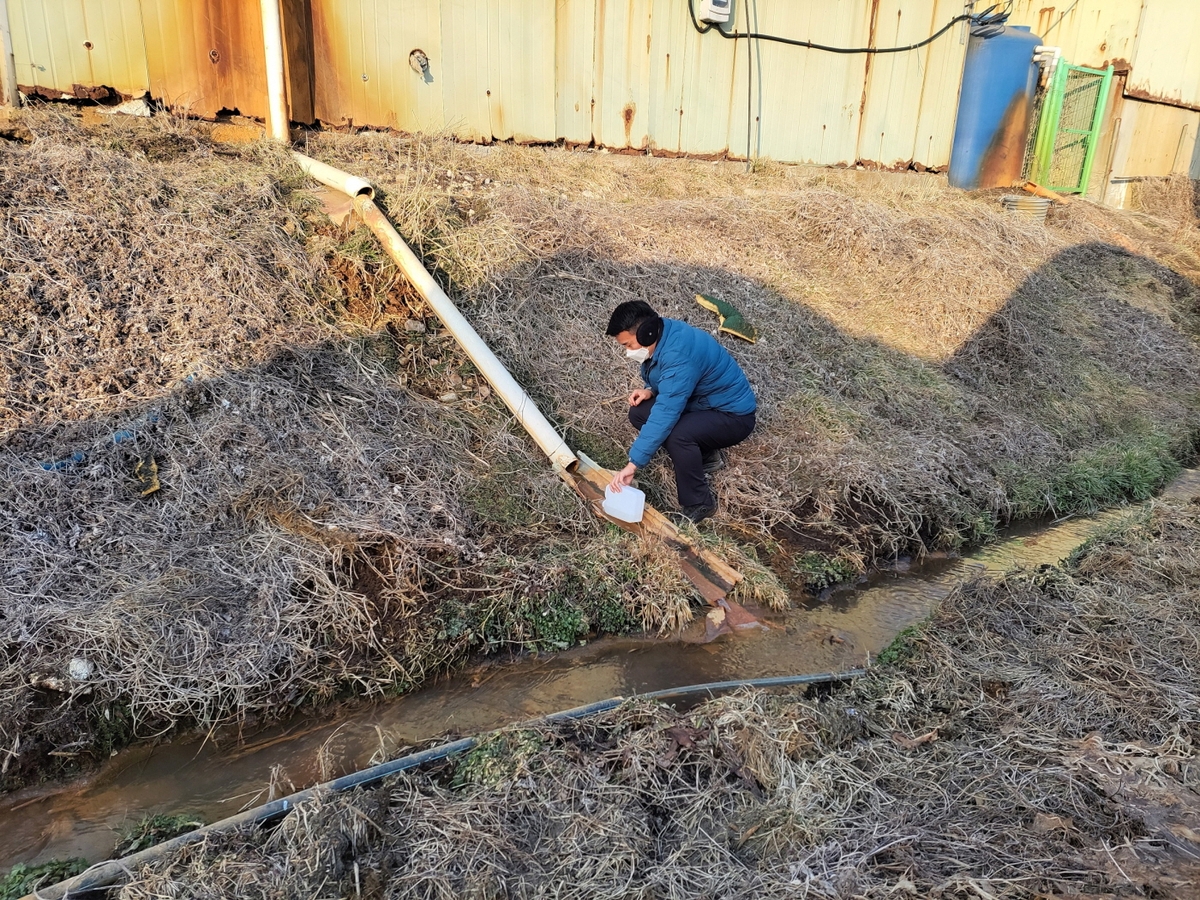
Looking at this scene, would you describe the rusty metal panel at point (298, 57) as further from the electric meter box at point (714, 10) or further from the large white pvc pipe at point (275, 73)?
the electric meter box at point (714, 10)

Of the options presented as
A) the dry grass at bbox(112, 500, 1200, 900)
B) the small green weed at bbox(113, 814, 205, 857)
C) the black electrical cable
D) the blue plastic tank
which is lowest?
the small green weed at bbox(113, 814, 205, 857)

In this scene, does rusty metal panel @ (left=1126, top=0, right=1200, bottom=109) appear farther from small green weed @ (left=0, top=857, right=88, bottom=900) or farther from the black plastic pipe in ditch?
small green weed @ (left=0, top=857, right=88, bottom=900)

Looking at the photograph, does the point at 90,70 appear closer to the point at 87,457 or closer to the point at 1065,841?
the point at 87,457

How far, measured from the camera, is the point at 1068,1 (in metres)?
13.8

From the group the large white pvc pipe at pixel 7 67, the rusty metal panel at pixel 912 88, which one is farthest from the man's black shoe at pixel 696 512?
the rusty metal panel at pixel 912 88

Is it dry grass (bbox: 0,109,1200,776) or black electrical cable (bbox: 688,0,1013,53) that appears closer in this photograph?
dry grass (bbox: 0,109,1200,776)

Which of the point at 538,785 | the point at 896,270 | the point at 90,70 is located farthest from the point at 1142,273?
the point at 90,70

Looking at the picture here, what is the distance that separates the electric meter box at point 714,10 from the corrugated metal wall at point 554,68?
0.64ft

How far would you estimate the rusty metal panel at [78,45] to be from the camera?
558 cm

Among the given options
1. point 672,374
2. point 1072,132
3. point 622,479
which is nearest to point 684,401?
point 672,374

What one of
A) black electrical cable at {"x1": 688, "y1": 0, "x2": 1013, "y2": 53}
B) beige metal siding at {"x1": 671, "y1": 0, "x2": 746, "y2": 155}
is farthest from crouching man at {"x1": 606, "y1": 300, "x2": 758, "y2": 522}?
black electrical cable at {"x1": 688, "y1": 0, "x2": 1013, "y2": 53}

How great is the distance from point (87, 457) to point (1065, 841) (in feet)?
15.6

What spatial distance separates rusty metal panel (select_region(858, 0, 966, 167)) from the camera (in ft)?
33.7

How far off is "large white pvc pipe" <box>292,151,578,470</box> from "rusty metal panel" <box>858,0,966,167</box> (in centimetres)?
741
